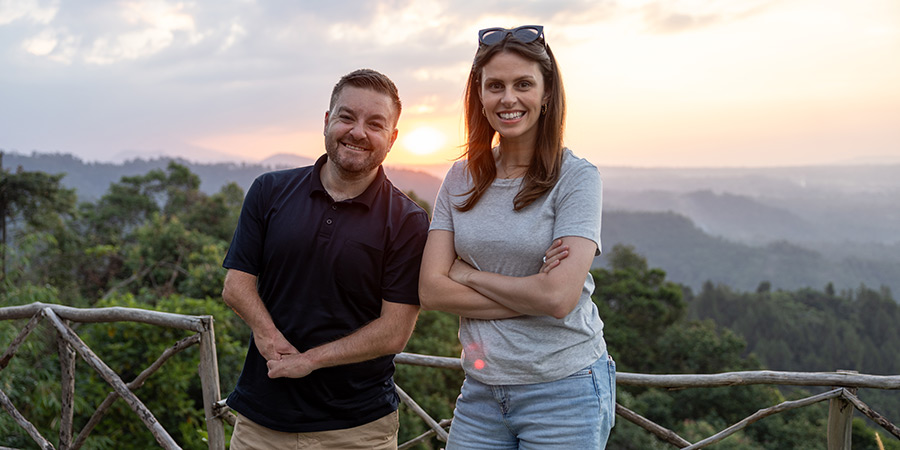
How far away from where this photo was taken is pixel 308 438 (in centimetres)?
196

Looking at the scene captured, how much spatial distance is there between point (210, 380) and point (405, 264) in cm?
123

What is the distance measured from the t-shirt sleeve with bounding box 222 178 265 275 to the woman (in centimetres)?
58

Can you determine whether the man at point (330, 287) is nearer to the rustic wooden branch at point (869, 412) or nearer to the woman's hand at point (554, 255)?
the woman's hand at point (554, 255)

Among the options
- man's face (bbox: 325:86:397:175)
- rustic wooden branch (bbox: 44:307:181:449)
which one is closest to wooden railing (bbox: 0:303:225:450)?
rustic wooden branch (bbox: 44:307:181:449)

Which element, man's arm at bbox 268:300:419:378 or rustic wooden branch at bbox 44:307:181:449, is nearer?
man's arm at bbox 268:300:419:378

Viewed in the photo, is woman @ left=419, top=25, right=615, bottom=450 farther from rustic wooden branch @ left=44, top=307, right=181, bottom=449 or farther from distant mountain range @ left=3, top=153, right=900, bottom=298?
distant mountain range @ left=3, top=153, right=900, bottom=298

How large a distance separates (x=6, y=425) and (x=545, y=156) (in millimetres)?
6327

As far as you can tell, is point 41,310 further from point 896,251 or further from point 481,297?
point 896,251

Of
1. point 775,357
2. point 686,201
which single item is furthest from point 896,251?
point 775,357

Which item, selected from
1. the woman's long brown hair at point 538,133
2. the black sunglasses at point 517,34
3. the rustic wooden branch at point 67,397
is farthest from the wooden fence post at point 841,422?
the rustic wooden branch at point 67,397

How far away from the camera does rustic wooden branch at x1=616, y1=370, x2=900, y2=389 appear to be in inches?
91.0

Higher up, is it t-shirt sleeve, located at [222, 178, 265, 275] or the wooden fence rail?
t-shirt sleeve, located at [222, 178, 265, 275]

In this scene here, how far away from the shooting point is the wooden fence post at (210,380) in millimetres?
2570

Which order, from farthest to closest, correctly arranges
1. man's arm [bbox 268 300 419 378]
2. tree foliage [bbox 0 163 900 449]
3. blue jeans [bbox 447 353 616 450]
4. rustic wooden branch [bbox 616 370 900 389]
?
tree foliage [bbox 0 163 900 449], rustic wooden branch [bbox 616 370 900 389], man's arm [bbox 268 300 419 378], blue jeans [bbox 447 353 616 450]
